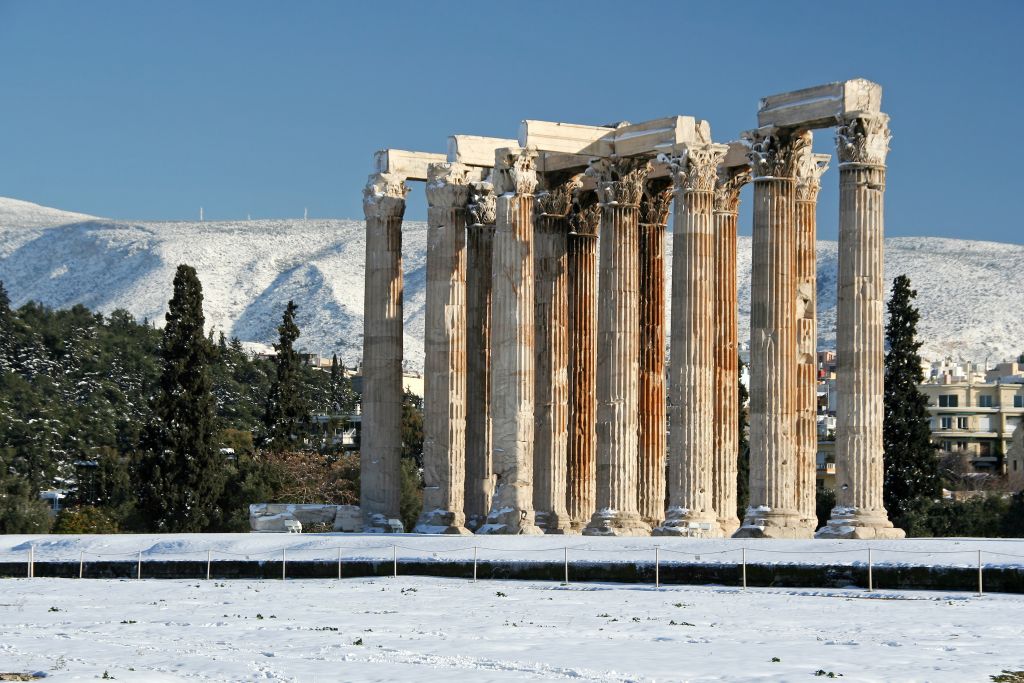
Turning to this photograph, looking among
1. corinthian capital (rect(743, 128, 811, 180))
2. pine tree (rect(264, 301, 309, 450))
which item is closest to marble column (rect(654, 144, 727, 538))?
corinthian capital (rect(743, 128, 811, 180))

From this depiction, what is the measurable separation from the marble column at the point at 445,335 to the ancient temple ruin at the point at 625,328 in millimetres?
81

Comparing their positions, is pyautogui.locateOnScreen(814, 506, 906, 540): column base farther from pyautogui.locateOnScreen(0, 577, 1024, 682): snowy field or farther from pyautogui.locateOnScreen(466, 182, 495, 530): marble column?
pyautogui.locateOnScreen(466, 182, 495, 530): marble column

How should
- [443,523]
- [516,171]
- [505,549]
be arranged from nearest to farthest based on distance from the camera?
[505,549]
[516,171]
[443,523]

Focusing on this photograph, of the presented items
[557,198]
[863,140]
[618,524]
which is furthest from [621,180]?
[618,524]

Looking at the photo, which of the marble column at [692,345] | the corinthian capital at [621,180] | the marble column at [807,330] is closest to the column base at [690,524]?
the marble column at [692,345]

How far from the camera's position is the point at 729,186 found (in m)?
79.6

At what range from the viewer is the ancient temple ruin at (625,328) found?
70.6 metres

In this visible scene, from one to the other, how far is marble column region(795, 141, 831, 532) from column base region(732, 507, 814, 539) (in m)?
0.80

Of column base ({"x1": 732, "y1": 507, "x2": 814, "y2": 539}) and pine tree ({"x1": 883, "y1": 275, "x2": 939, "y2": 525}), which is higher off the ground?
pine tree ({"x1": 883, "y1": 275, "x2": 939, "y2": 525})

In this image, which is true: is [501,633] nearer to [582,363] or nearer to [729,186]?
[729,186]

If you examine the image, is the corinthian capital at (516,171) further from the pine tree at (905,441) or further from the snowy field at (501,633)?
the pine tree at (905,441)

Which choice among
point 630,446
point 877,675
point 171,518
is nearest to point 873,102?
point 630,446

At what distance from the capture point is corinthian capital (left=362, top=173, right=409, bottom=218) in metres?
85.2

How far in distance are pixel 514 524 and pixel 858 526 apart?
14909mm
